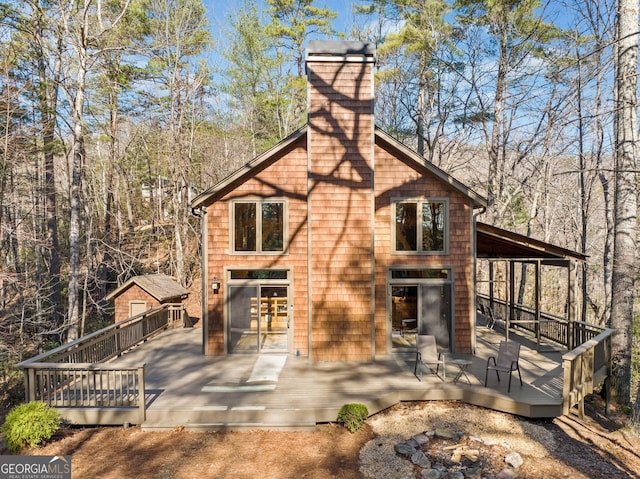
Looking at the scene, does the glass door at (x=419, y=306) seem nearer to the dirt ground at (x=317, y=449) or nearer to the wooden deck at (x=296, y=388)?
the wooden deck at (x=296, y=388)

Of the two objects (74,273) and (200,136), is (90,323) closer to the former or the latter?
(74,273)

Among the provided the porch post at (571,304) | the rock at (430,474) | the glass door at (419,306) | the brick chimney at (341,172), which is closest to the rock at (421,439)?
the rock at (430,474)

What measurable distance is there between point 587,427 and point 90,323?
1933 centimetres

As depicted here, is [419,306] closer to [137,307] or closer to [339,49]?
[339,49]

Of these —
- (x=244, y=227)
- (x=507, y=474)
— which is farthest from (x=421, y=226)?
(x=507, y=474)

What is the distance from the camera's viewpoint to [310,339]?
337 inches

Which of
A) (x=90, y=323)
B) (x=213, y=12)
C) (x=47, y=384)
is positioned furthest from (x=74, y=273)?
(x=213, y=12)

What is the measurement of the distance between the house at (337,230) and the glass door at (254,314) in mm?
25

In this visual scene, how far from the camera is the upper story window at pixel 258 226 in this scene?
903cm

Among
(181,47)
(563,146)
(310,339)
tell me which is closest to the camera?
(310,339)

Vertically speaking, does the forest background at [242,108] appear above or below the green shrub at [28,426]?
above

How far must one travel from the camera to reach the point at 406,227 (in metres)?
9.09

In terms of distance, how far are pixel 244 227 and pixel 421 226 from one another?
4.42m

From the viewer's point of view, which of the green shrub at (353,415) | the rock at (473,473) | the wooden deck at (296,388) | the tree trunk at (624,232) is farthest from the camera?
the tree trunk at (624,232)
